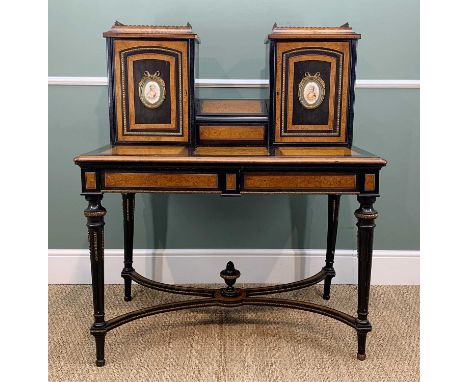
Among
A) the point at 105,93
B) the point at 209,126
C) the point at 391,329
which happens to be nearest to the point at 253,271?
the point at 391,329

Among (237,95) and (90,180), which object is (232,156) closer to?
Result: (90,180)

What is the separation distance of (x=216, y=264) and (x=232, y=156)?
39.2 inches

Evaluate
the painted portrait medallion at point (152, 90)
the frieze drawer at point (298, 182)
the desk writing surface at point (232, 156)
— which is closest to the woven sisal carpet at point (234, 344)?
the frieze drawer at point (298, 182)

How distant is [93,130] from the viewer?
111 inches

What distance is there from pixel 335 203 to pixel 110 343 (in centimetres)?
118

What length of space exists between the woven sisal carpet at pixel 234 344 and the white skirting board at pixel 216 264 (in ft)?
0.47

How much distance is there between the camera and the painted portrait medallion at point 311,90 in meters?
2.29

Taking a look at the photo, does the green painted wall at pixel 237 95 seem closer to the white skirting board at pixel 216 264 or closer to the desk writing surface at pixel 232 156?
the white skirting board at pixel 216 264

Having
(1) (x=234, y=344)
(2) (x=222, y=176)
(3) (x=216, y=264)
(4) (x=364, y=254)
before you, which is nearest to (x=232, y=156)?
(2) (x=222, y=176)

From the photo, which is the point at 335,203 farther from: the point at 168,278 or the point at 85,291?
the point at 85,291

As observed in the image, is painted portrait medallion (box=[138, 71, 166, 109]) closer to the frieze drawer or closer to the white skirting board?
the frieze drawer

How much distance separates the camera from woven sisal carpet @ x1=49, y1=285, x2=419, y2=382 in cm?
211

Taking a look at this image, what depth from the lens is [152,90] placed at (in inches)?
90.1

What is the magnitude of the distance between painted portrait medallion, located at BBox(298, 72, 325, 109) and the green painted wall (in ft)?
1.70
